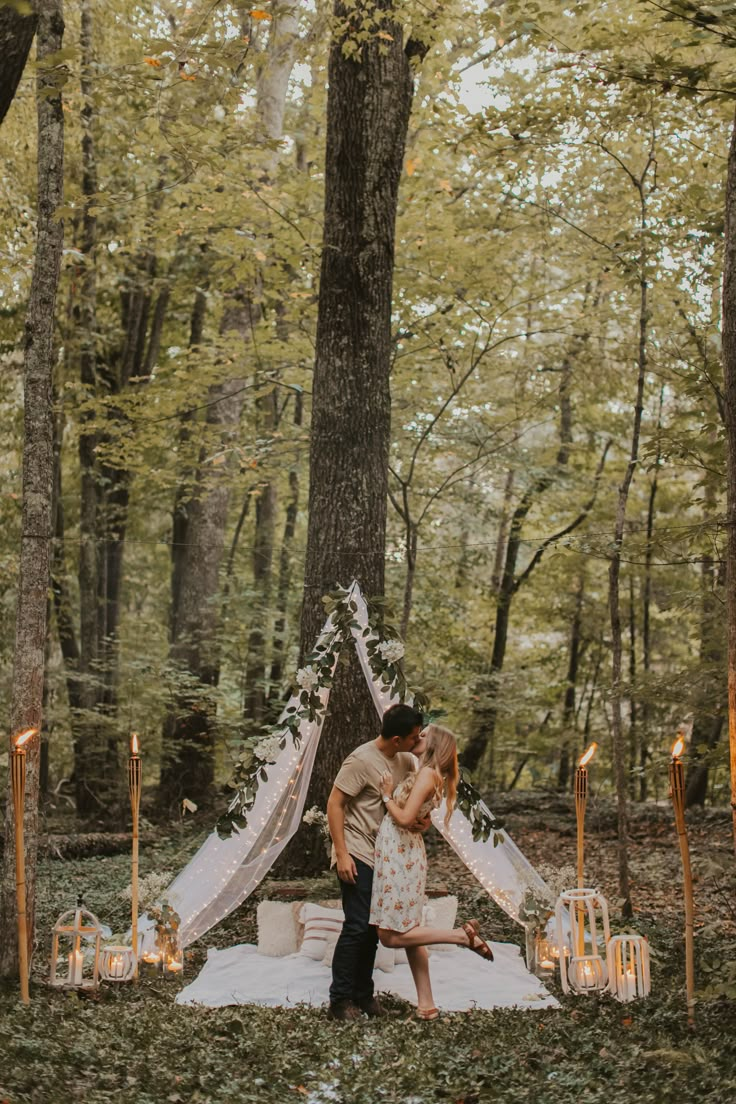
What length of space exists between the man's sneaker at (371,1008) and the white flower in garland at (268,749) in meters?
1.46

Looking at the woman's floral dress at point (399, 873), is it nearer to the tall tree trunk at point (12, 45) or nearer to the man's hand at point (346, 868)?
the man's hand at point (346, 868)

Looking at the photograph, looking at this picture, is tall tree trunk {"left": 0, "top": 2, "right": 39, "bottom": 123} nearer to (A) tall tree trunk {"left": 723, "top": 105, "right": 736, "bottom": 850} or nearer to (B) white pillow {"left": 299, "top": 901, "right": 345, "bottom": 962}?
(A) tall tree trunk {"left": 723, "top": 105, "right": 736, "bottom": 850}

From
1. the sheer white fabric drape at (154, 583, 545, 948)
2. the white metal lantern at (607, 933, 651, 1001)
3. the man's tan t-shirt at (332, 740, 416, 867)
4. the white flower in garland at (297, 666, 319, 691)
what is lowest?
the white metal lantern at (607, 933, 651, 1001)

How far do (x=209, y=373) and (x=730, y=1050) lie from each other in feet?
29.6

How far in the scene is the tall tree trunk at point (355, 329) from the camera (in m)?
7.71

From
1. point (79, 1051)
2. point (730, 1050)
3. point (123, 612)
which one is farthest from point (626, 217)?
point (123, 612)

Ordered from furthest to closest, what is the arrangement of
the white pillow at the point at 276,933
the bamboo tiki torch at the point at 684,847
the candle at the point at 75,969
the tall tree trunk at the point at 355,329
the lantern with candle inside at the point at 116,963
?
the tall tree trunk at the point at 355,329 < the white pillow at the point at 276,933 < the lantern with candle inside at the point at 116,963 < the candle at the point at 75,969 < the bamboo tiki torch at the point at 684,847

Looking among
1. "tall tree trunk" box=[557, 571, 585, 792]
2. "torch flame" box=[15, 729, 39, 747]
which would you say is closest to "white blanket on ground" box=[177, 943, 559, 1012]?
"torch flame" box=[15, 729, 39, 747]

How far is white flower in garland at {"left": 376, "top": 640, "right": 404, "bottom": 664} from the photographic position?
604 cm

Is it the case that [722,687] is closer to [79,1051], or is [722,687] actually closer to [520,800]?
[79,1051]

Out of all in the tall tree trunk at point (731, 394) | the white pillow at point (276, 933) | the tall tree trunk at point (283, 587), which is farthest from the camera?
the tall tree trunk at point (283, 587)

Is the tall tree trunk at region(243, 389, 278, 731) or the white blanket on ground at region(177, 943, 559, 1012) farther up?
the tall tree trunk at region(243, 389, 278, 731)

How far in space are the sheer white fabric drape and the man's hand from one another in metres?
1.11

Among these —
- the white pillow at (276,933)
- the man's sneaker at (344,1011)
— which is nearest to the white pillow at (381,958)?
the white pillow at (276,933)
